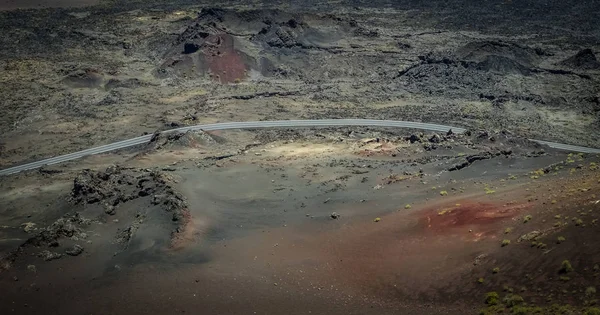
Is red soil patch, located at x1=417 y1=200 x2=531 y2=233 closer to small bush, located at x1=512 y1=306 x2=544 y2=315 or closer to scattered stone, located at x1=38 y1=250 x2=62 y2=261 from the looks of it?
small bush, located at x1=512 y1=306 x2=544 y2=315

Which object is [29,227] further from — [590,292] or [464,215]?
[590,292]

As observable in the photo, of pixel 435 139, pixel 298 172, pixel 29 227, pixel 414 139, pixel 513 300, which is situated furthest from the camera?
pixel 414 139

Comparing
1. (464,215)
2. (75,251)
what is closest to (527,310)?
(464,215)

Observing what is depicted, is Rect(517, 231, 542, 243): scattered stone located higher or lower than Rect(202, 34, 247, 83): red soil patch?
lower

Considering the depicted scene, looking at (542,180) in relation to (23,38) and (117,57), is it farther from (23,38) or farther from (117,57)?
(23,38)

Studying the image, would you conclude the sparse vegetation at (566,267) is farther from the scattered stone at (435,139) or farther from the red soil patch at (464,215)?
the scattered stone at (435,139)

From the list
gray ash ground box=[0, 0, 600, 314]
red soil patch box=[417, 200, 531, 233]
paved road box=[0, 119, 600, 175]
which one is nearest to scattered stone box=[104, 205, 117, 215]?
gray ash ground box=[0, 0, 600, 314]
